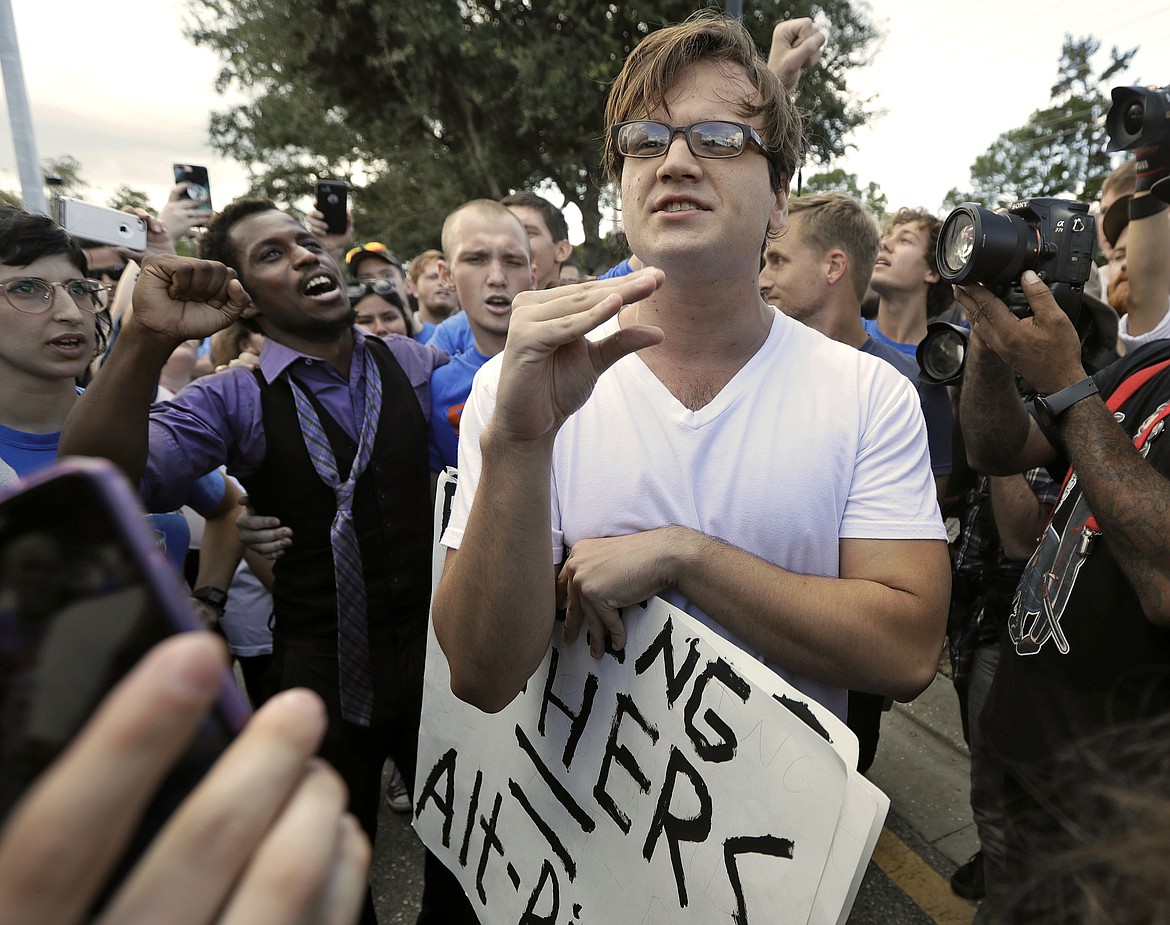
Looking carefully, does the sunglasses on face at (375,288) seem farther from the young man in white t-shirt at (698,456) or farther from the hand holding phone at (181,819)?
the hand holding phone at (181,819)

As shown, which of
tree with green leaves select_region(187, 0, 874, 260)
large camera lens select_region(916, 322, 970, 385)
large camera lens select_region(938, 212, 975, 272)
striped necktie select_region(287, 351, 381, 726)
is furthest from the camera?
tree with green leaves select_region(187, 0, 874, 260)

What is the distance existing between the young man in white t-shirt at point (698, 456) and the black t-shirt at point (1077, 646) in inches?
20.9

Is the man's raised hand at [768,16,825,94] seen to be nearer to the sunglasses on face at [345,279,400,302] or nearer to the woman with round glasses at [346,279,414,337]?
the sunglasses on face at [345,279,400,302]

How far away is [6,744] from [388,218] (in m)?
18.3

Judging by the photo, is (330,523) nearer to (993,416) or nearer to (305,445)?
(305,445)

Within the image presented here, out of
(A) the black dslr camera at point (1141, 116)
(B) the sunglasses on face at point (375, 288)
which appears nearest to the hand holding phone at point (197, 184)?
(B) the sunglasses on face at point (375, 288)

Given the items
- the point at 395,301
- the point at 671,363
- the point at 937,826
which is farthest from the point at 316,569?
the point at 395,301

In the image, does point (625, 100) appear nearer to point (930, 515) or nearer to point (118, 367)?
point (930, 515)

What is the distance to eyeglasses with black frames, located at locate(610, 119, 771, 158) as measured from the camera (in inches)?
60.7

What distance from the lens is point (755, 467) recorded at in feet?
4.58

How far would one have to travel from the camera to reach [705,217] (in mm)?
1501

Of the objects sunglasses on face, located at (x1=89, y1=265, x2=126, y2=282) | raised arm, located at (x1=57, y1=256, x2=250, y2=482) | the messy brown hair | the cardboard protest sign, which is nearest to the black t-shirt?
the cardboard protest sign

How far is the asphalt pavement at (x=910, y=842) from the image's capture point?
8.27 feet

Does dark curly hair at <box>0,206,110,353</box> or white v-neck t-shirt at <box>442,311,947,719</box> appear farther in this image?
dark curly hair at <box>0,206,110,353</box>
